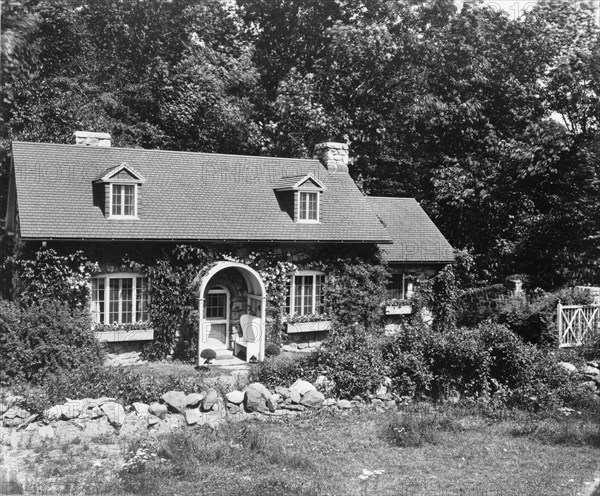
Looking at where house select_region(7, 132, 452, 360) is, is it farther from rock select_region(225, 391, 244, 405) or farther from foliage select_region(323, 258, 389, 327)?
rock select_region(225, 391, 244, 405)

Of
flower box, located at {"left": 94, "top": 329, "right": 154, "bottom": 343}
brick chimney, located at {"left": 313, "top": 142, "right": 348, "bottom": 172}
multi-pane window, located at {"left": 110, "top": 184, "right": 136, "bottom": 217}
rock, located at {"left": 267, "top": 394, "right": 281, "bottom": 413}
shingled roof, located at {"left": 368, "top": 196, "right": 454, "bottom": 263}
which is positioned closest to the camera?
rock, located at {"left": 267, "top": 394, "right": 281, "bottom": 413}

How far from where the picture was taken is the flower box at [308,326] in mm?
21562

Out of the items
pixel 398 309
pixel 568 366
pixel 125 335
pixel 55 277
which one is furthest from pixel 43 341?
pixel 568 366

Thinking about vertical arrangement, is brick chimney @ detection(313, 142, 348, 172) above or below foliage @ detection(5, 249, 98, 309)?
above

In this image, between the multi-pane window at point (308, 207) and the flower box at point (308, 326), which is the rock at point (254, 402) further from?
the multi-pane window at point (308, 207)

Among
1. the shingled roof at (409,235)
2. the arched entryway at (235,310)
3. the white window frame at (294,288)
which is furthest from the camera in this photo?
the shingled roof at (409,235)

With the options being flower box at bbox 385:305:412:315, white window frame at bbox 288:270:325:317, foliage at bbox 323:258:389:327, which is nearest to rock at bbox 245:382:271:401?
white window frame at bbox 288:270:325:317

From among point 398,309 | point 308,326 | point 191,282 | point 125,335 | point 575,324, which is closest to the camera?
point 125,335

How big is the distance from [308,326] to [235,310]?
237 cm

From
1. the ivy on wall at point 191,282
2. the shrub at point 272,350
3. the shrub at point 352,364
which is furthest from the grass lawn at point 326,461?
the ivy on wall at point 191,282

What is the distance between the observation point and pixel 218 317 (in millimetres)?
21656

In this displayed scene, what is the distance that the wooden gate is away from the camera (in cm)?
2098

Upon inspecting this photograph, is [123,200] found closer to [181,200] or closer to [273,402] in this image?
[181,200]

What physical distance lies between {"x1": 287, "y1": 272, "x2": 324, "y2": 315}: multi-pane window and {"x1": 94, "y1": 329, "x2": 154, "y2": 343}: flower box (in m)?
4.74
